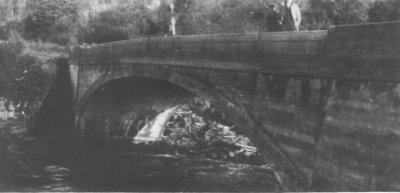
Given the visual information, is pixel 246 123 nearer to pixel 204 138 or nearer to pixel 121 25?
pixel 204 138

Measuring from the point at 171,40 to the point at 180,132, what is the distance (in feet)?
31.9

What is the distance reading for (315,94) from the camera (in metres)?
8.31

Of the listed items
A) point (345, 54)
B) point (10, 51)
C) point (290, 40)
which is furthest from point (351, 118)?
point (10, 51)

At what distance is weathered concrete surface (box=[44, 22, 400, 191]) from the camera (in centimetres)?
693

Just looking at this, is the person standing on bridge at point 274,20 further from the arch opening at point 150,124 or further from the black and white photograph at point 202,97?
the arch opening at point 150,124

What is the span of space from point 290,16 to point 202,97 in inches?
132

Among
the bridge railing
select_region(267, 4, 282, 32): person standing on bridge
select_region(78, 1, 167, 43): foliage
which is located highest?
select_region(78, 1, 167, 43): foliage

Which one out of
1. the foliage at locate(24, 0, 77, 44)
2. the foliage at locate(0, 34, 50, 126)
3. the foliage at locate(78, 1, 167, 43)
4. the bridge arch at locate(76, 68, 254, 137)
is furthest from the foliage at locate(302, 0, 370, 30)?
the foliage at locate(24, 0, 77, 44)

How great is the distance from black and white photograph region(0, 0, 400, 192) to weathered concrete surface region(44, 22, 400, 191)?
26mm

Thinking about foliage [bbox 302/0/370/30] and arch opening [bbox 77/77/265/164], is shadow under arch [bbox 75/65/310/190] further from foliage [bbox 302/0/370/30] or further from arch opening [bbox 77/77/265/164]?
foliage [bbox 302/0/370/30]

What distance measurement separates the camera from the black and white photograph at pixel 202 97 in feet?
24.3

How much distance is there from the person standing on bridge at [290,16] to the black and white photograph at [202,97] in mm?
45

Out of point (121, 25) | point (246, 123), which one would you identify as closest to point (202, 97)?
point (246, 123)

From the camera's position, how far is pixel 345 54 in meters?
7.66
